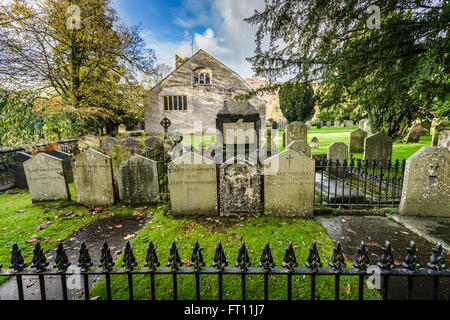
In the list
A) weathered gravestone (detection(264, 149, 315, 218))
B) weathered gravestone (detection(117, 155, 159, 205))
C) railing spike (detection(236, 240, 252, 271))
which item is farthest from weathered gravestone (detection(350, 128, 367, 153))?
railing spike (detection(236, 240, 252, 271))

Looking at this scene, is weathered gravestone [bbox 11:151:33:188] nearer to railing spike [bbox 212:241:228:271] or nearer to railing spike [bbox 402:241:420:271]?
railing spike [bbox 212:241:228:271]

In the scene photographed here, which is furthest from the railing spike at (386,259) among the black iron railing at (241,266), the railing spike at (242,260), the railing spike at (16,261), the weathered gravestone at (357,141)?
the weathered gravestone at (357,141)

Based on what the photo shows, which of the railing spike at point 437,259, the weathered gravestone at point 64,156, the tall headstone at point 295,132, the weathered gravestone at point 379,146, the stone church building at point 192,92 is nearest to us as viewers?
the railing spike at point 437,259

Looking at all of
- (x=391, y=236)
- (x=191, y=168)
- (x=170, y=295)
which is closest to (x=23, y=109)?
(x=191, y=168)

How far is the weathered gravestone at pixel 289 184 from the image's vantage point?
423 cm

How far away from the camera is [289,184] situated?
435 cm

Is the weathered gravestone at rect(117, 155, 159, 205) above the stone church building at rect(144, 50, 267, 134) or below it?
below

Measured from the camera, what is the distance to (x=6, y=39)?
11.6 meters

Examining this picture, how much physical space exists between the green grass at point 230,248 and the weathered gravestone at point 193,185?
9.8 inches

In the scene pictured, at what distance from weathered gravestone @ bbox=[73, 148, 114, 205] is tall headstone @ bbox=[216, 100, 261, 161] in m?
3.16

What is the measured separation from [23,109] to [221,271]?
11514mm

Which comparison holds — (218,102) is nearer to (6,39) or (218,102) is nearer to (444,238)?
(6,39)

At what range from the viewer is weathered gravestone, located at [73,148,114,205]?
16.4ft

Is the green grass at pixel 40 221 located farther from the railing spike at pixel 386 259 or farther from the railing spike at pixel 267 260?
the railing spike at pixel 386 259
